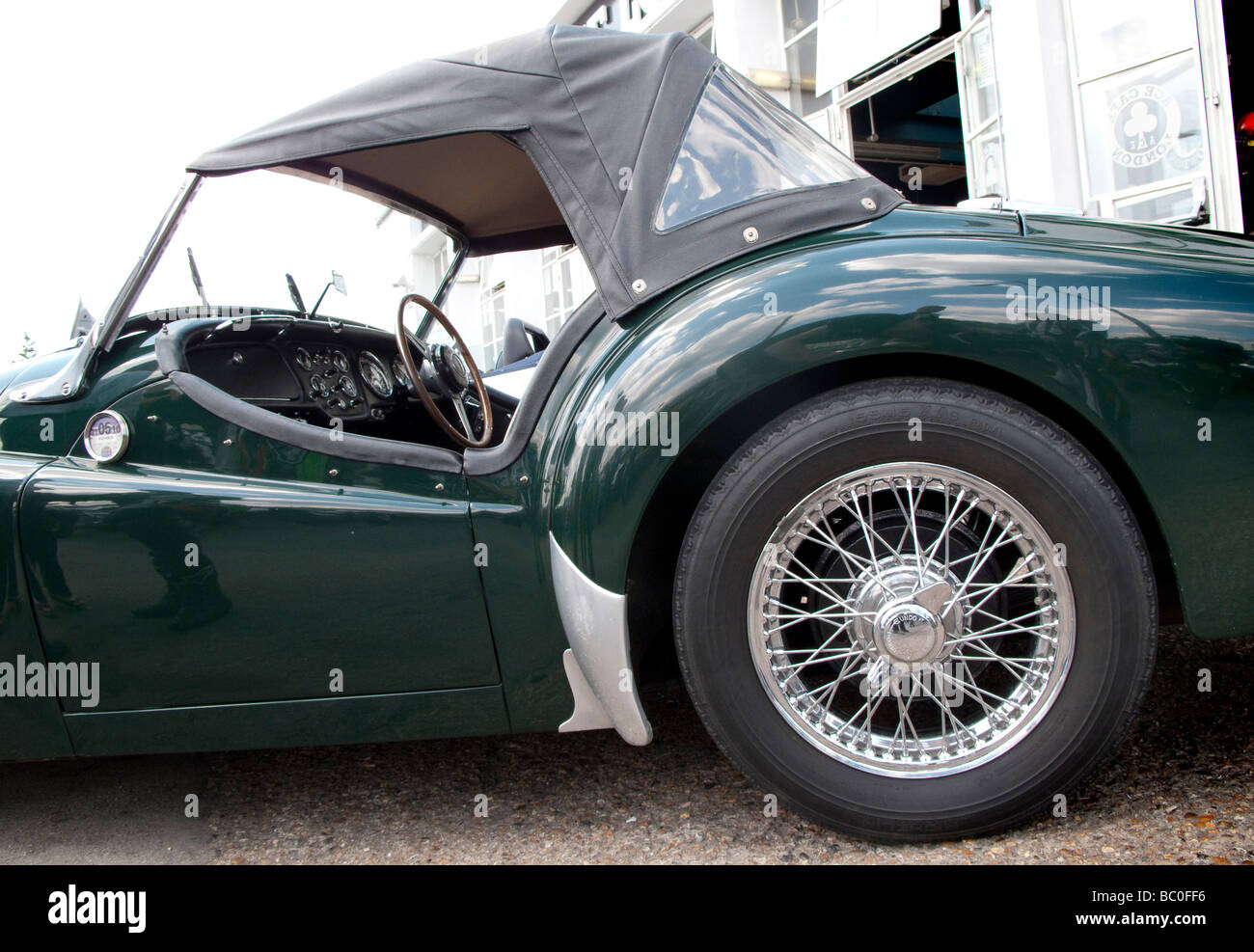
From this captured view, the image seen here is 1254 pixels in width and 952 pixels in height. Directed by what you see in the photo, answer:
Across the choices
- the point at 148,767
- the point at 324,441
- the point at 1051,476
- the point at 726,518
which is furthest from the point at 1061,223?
the point at 148,767

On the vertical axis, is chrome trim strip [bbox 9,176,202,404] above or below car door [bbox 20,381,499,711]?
above

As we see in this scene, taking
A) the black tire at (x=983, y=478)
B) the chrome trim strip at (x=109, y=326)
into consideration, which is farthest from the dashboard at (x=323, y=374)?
the black tire at (x=983, y=478)

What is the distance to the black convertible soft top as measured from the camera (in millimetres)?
1773

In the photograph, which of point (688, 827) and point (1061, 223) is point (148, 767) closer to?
point (688, 827)

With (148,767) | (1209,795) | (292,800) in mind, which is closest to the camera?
(1209,795)

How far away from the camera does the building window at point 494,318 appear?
389cm

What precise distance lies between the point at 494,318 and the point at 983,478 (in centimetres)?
323

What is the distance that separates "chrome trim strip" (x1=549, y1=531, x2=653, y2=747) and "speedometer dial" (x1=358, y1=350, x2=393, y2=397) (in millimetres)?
1296

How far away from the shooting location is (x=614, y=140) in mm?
1835

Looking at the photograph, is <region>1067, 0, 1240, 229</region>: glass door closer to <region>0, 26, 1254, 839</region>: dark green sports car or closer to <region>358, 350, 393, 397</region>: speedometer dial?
<region>0, 26, 1254, 839</region>: dark green sports car

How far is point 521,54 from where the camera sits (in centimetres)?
185

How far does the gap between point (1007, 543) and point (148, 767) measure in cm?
239

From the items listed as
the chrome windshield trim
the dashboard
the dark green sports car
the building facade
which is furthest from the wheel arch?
the building facade

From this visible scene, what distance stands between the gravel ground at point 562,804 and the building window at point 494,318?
6.74 ft
